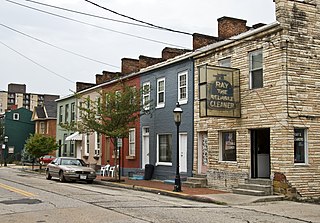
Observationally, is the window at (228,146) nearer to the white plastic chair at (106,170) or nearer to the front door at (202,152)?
the front door at (202,152)

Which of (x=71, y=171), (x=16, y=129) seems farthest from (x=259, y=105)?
(x=16, y=129)

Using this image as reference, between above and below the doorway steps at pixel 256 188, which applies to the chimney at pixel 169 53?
above

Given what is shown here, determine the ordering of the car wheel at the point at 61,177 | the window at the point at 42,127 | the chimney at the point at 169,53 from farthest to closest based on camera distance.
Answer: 1. the window at the point at 42,127
2. the chimney at the point at 169,53
3. the car wheel at the point at 61,177

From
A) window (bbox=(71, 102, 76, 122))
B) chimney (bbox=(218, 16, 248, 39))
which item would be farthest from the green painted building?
chimney (bbox=(218, 16, 248, 39))

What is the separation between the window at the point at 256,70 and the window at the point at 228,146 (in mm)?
2560

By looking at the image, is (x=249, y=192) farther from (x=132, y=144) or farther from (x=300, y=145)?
(x=132, y=144)

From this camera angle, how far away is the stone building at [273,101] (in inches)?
665

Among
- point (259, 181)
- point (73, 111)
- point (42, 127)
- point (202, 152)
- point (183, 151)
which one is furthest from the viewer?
point (42, 127)

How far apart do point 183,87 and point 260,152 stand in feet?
20.5

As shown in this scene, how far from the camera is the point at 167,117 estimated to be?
24406 mm

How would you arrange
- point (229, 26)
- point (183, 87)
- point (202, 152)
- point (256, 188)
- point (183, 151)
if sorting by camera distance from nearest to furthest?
point (256, 188) → point (202, 152) → point (229, 26) → point (183, 151) → point (183, 87)

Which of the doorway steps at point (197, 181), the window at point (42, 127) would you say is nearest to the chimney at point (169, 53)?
the doorway steps at point (197, 181)

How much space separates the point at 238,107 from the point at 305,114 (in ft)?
9.27

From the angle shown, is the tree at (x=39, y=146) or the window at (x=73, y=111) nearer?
the tree at (x=39, y=146)
